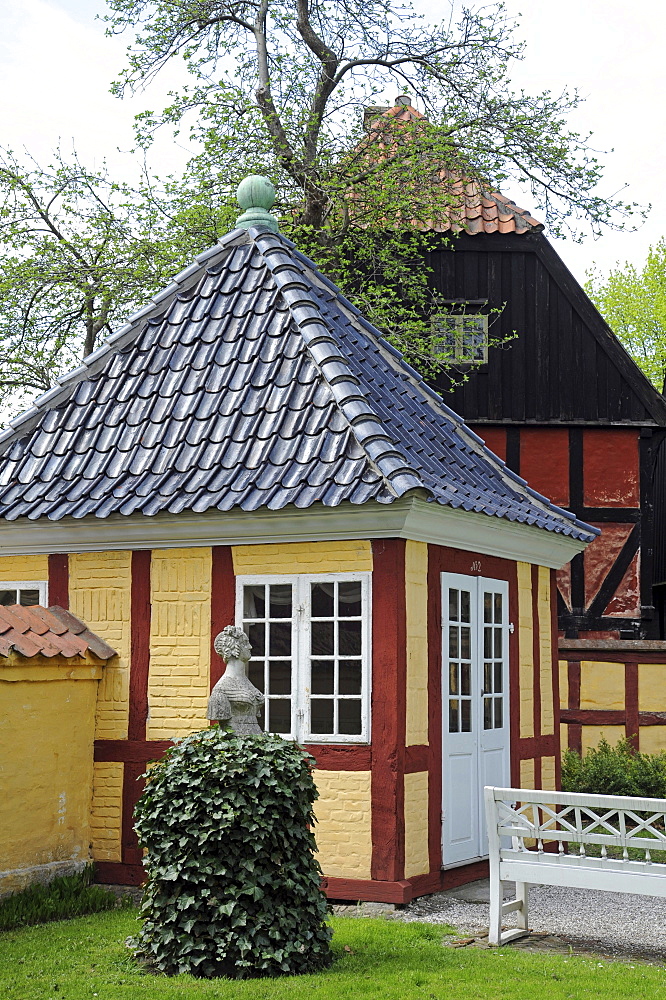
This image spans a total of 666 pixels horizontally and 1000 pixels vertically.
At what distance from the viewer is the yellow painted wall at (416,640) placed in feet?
27.1

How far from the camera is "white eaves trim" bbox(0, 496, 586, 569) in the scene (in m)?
8.16

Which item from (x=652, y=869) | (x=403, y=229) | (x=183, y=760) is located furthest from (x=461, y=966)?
(x=403, y=229)

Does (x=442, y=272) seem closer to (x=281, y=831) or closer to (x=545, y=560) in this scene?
(x=545, y=560)

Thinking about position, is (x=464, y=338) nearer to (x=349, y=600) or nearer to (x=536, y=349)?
(x=536, y=349)

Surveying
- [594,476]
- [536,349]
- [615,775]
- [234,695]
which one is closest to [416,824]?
[234,695]

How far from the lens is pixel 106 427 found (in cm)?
975

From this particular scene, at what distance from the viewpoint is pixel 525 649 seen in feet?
34.0

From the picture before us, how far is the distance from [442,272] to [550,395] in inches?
101

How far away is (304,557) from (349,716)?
3.81 ft

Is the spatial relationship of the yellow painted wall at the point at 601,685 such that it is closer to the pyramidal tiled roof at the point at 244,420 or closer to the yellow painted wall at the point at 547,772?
the yellow painted wall at the point at 547,772

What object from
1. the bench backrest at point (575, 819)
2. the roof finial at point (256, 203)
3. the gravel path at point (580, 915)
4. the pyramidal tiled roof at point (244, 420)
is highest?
the roof finial at point (256, 203)

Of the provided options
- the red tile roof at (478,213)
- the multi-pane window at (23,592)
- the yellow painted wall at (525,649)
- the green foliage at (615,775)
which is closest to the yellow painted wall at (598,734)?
the green foliage at (615,775)

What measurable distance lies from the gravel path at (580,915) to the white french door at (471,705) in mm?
463

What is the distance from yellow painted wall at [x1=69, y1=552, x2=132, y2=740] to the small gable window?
962 centimetres
